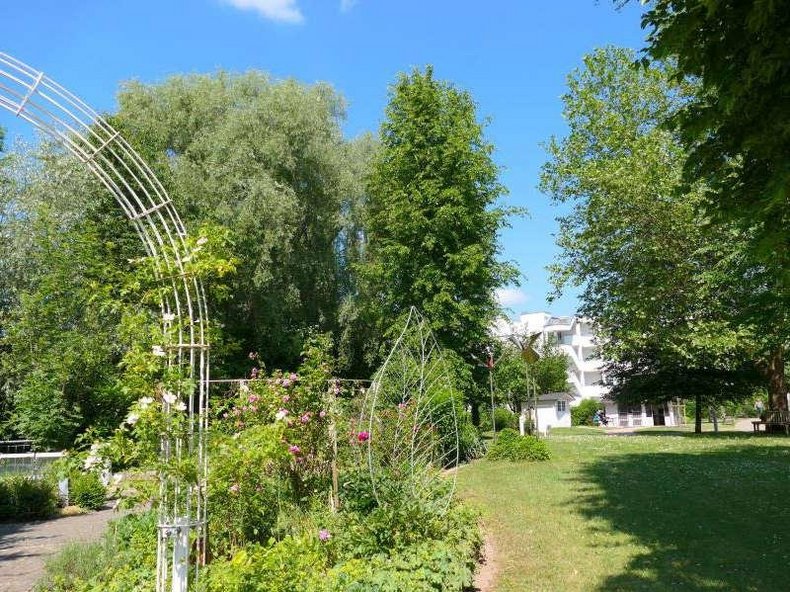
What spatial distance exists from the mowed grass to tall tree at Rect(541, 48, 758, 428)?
6724 mm

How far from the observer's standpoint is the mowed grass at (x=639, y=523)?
576 cm

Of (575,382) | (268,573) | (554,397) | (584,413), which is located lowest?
(584,413)

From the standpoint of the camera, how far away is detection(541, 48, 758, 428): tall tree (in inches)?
771

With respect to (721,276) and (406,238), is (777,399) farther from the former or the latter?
(406,238)

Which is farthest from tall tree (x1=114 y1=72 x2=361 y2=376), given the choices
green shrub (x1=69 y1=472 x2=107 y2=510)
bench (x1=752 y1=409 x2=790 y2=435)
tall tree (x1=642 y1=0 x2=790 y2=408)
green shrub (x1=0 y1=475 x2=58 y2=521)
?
bench (x1=752 y1=409 x2=790 y2=435)

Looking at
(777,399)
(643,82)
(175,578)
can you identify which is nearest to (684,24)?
(175,578)

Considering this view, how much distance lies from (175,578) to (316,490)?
11.6ft

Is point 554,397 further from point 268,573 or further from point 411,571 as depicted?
point 268,573

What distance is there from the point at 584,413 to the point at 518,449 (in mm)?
38780

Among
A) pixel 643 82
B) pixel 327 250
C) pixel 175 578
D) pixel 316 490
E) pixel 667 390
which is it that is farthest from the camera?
pixel 667 390

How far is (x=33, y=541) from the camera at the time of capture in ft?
30.9

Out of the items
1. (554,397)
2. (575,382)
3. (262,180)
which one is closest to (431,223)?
(262,180)

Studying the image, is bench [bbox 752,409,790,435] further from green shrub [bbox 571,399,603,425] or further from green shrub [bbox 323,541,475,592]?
green shrub [bbox 571,399,603,425]

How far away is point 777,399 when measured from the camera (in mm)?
24672
